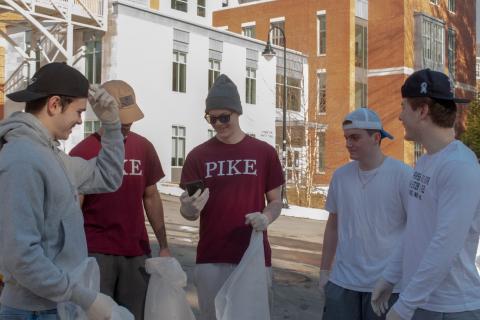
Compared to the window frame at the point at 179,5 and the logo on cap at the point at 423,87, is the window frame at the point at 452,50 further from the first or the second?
the logo on cap at the point at 423,87

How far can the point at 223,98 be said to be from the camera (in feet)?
14.1

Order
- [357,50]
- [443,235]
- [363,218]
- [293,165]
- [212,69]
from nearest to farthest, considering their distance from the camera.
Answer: [443,235] → [363,218] → [293,165] → [212,69] → [357,50]

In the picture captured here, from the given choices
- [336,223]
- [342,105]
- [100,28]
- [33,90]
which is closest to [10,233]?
[33,90]

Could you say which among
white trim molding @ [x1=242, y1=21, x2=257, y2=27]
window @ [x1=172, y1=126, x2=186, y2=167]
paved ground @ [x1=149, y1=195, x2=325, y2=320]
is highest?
white trim molding @ [x1=242, y1=21, x2=257, y2=27]

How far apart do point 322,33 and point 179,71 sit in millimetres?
13704

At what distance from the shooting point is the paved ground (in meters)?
7.66

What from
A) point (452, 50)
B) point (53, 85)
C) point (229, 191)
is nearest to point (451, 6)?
point (452, 50)

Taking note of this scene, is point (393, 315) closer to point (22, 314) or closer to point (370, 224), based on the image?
point (370, 224)

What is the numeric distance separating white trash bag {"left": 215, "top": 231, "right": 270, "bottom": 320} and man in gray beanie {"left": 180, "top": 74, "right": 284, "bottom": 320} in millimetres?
202

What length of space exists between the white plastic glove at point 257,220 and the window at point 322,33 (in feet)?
118

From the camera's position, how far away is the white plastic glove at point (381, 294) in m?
3.39

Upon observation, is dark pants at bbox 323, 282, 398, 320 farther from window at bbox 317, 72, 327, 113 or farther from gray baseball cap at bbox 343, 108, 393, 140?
window at bbox 317, 72, 327, 113

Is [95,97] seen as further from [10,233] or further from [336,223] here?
[336,223]

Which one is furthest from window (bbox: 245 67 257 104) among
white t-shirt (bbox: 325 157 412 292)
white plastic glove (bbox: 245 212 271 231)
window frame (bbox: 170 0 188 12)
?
white plastic glove (bbox: 245 212 271 231)
